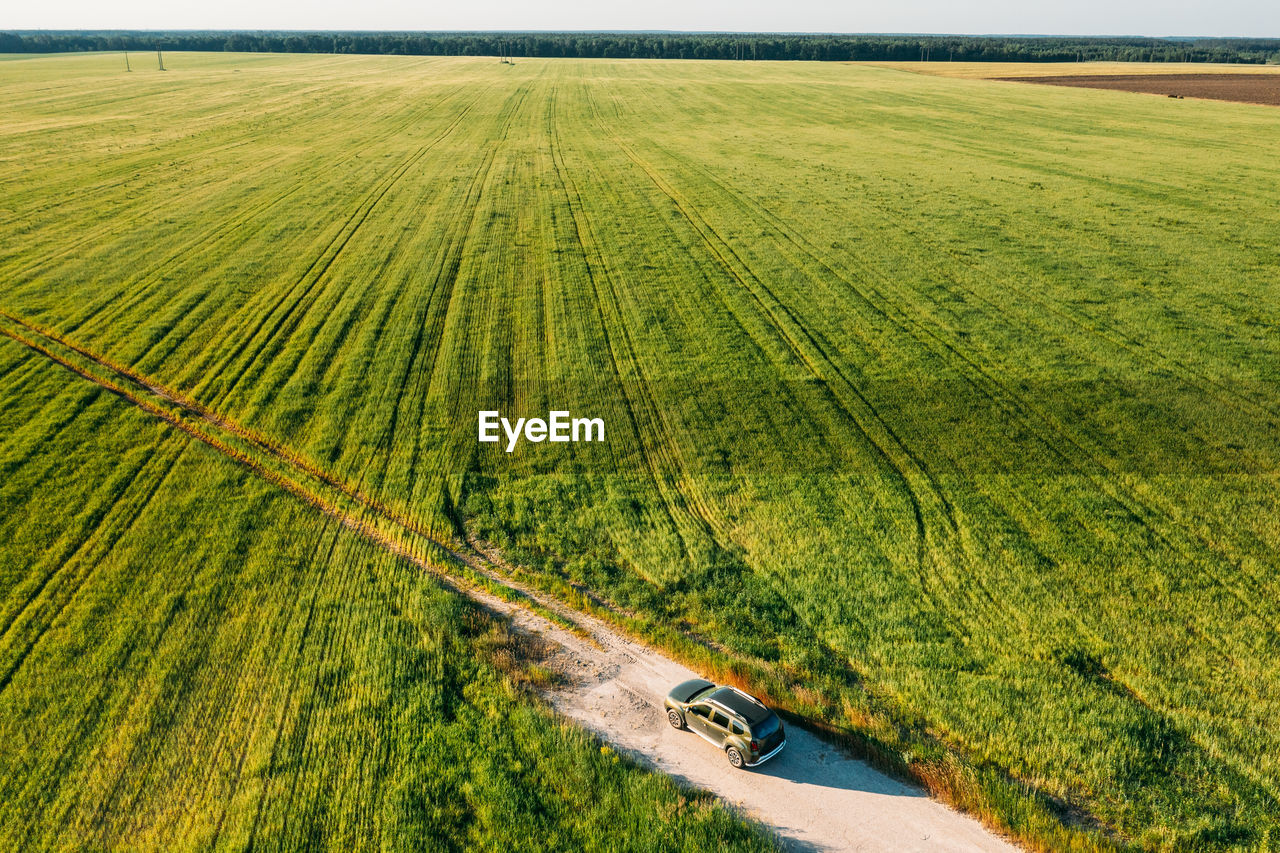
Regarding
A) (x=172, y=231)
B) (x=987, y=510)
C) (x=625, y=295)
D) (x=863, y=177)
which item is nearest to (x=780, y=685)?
(x=987, y=510)

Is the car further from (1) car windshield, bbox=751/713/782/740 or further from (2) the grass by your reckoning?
(2) the grass

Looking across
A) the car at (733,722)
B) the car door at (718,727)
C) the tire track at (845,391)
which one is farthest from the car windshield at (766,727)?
the tire track at (845,391)

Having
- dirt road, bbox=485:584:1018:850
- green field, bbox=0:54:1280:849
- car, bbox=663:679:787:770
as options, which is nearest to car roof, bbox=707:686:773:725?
car, bbox=663:679:787:770

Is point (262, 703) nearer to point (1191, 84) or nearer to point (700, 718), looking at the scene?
point (700, 718)

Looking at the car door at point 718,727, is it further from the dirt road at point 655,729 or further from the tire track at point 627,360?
the tire track at point 627,360

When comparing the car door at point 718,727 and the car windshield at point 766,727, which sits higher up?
the car windshield at point 766,727

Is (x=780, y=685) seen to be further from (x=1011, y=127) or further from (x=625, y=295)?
(x=1011, y=127)
